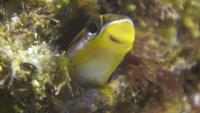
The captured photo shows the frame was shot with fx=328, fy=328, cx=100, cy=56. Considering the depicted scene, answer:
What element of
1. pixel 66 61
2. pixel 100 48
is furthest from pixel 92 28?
pixel 66 61

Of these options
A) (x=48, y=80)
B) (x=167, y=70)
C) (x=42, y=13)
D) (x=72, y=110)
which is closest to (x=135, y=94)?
(x=167, y=70)

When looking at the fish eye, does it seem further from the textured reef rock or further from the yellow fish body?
the textured reef rock

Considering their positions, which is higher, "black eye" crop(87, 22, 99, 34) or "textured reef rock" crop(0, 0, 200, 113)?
"black eye" crop(87, 22, 99, 34)

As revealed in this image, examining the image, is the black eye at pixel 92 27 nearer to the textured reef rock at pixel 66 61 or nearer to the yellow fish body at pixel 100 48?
the yellow fish body at pixel 100 48

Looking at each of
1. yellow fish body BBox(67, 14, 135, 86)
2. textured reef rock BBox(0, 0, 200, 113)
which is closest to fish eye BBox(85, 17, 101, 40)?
yellow fish body BBox(67, 14, 135, 86)

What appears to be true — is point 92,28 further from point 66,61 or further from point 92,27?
point 66,61
